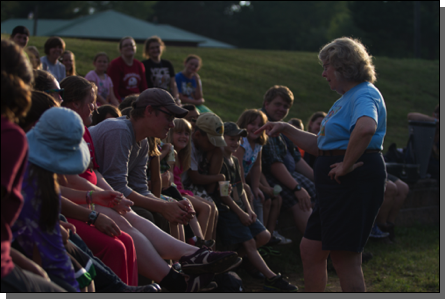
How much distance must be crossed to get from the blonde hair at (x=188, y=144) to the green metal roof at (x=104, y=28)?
32.8 meters

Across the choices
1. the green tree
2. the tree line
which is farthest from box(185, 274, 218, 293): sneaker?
the tree line

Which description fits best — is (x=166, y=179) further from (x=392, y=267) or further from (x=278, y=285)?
(x=392, y=267)

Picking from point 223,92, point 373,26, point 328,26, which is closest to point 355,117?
point 223,92

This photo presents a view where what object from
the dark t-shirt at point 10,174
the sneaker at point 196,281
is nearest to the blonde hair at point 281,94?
the sneaker at point 196,281

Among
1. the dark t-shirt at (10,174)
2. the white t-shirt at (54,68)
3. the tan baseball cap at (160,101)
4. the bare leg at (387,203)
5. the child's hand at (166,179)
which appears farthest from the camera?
the white t-shirt at (54,68)

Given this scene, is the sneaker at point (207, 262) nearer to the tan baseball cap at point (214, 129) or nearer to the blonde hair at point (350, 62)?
the blonde hair at point (350, 62)

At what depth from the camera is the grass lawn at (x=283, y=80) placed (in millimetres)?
14289

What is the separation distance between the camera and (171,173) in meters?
4.67

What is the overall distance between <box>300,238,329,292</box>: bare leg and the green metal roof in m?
34.4

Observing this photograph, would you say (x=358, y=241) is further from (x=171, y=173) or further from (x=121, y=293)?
(x=171, y=173)

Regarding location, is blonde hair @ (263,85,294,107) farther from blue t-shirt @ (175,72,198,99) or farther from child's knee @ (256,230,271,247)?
blue t-shirt @ (175,72,198,99)

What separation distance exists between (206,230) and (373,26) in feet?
132

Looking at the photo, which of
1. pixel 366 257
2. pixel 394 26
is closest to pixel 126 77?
pixel 366 257

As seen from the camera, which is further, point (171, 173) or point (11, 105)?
point (171, 173)
